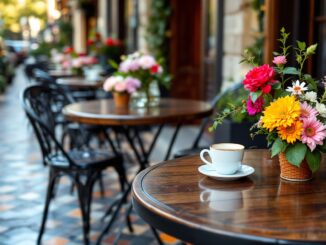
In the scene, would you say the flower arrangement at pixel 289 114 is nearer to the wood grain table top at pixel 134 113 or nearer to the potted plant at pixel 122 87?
the wood grain table top at pixel 134 113

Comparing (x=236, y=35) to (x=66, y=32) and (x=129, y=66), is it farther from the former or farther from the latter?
(x=66, y=32)

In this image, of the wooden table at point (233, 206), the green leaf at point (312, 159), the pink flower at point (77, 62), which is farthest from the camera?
the pink flower at point (77, 62)

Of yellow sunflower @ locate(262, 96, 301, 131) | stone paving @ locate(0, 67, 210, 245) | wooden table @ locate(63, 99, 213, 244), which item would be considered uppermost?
yellow sunflower @ locate(262, 96, 301, 131)

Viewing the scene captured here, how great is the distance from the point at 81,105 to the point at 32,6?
3455 centimetres

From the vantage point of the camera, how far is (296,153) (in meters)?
1.50

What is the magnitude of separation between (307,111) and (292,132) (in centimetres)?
7

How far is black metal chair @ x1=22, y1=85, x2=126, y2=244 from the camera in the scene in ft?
9.77

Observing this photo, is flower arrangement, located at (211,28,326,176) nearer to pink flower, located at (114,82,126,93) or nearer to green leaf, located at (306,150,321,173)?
green leaf, located at (306,150,321,173)

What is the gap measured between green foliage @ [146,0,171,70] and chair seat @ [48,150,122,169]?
3679 millimetres

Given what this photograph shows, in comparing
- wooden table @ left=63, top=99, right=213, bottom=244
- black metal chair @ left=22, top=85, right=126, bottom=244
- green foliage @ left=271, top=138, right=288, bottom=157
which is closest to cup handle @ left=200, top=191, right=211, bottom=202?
green foliage @ left=271, top=138, right=288, bottom=157

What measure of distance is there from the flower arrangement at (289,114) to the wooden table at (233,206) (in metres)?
0.11

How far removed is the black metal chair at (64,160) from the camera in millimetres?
2977

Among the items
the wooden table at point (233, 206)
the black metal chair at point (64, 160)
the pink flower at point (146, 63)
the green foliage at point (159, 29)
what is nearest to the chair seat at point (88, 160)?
the black metal chair at point (64, 160)

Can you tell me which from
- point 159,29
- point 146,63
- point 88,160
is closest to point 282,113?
point 88,160
